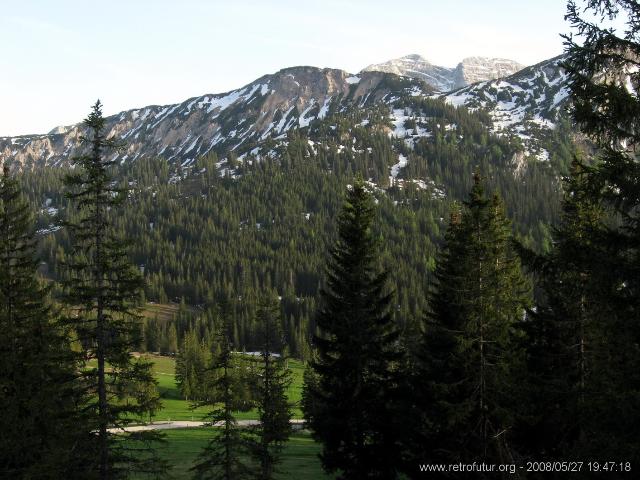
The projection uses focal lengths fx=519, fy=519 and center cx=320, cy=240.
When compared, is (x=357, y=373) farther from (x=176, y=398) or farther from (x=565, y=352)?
(x=176, y=398)

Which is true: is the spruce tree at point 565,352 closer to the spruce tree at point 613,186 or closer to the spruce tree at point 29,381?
the spruce tree at point 613,186

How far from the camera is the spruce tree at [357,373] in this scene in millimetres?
22125

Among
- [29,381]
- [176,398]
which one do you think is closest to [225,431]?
[29,381]

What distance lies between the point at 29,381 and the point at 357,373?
13.1 meters

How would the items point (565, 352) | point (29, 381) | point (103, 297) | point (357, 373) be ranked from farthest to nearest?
point (357, 373)
point (565, 352)
point (29, 381)
point (103, 297)

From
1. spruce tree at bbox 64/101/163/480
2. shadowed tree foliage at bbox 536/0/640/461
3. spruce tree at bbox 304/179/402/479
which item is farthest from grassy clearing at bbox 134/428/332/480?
shadowed tree foliage at bbox 536/0/640/461

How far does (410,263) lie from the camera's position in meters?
190

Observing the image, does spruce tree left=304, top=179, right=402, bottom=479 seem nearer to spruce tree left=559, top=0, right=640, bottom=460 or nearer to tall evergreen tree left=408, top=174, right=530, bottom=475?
tall evergreen tree left=408, top=174, right=530, bottom=475

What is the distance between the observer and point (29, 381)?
65.2 feet

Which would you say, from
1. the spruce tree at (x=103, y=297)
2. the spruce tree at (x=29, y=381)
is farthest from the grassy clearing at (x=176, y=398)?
the spruce tree at (x=103, y=297)

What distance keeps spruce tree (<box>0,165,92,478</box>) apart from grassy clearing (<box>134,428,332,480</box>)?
589 inches

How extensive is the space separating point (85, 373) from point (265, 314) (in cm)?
1398

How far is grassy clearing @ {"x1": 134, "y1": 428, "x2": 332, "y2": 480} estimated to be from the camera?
137 ft

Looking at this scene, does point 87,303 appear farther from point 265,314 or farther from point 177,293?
point 177,293
